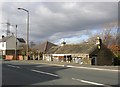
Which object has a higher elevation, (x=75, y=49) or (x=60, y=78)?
(x=75, y=49)

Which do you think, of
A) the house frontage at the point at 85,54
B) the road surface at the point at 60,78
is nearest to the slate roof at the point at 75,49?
the house frontage at the point at 85,54

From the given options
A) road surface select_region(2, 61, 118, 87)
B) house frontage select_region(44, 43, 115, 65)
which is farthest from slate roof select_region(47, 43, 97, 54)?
road surface select_region(2, 61, 118, 87)

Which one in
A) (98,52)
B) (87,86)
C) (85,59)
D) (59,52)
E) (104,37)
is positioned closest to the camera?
(87,86)

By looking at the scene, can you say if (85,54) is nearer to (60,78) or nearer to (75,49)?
(75,49)

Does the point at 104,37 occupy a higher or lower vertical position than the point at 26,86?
higher

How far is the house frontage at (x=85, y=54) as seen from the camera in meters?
55.9

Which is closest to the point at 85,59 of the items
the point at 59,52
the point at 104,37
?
the point at 59,52

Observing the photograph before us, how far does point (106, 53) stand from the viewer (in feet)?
197

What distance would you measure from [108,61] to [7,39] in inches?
2318

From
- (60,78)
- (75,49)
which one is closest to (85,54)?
(75,49)

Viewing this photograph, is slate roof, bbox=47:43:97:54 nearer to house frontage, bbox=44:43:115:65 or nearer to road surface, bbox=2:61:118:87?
house frontage, bbox=44:43:115:65

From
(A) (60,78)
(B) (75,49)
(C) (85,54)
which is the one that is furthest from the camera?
(B) (75,49)

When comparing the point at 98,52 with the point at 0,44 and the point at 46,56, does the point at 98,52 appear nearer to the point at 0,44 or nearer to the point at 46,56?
the point at 46,56

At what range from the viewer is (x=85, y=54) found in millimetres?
56250
